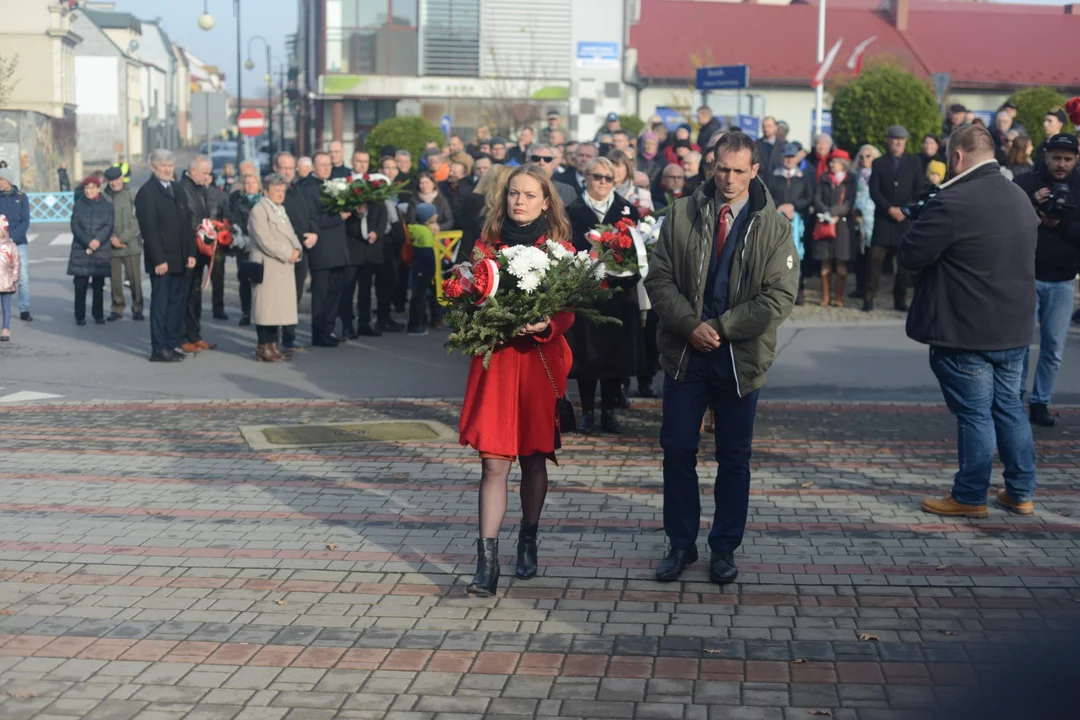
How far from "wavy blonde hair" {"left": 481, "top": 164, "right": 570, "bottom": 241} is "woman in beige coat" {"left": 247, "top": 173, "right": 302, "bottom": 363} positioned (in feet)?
24.0

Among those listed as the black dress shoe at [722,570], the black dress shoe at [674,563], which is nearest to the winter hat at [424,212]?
the black dress shoe at [674,563]

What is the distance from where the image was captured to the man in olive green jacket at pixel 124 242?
17922 millimetres

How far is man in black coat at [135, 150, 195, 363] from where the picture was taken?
14164 millimetres

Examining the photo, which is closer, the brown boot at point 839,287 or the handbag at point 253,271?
the handbag at point 253,271

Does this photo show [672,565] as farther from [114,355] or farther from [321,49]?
[321,49]

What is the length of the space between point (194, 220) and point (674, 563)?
31.6 ft

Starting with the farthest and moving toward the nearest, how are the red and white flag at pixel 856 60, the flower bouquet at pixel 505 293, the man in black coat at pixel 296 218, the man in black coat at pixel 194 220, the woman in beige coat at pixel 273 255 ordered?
the red and white flag at pixel 856 60
the man in black coat at pixel 194 220
the man in black coat at pixel 296 218
the woman in beige coat at pixel 273 255
the flower bouquet at pixel 505 293

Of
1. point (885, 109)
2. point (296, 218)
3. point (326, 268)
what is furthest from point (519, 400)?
point (885, 109)

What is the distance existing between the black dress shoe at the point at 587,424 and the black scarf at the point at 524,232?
388cm

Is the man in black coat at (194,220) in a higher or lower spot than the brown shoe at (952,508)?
higher

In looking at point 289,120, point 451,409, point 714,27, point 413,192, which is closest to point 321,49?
point 289,120

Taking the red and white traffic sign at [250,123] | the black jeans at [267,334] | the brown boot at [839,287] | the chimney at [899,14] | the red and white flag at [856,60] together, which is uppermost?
the chimney at [899,14]

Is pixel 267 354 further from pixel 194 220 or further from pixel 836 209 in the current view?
pixel 836 209

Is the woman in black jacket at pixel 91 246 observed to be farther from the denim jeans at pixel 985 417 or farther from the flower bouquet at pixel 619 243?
the denim jeans at pixel 985 417
